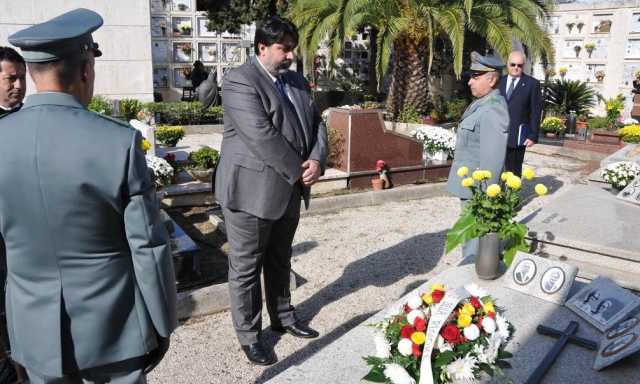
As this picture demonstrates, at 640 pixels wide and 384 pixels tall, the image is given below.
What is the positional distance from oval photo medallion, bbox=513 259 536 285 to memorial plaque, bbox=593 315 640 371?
599 mm

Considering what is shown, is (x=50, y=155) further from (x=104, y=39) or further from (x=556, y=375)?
(x=104, y=39)

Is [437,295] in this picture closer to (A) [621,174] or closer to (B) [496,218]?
(B) [496,218]

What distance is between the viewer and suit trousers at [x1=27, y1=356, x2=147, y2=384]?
1831 mm

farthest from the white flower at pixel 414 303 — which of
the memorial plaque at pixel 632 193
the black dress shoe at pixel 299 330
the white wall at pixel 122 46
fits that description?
the white wall at pixel 122 46

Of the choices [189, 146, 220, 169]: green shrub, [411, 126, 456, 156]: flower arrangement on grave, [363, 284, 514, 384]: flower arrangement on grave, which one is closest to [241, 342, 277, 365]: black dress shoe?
[363, 284, 514, 384]: flower arrangement on grave

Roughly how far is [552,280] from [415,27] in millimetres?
9555

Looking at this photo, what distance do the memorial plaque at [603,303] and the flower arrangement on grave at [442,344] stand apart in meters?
0.84

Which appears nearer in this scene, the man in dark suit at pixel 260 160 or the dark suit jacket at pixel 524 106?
the man in dark suit at pixel 260 160

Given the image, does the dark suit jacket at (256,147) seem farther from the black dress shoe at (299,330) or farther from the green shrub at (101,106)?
the green shrub at (101,106)

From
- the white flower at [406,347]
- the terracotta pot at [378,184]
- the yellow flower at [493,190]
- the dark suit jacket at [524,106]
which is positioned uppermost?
the dark suit jacket at [524,106]

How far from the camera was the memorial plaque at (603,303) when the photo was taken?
2.71m

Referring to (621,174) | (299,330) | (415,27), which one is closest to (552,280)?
(299,330)

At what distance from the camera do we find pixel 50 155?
5.35ft

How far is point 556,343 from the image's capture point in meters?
2.52
